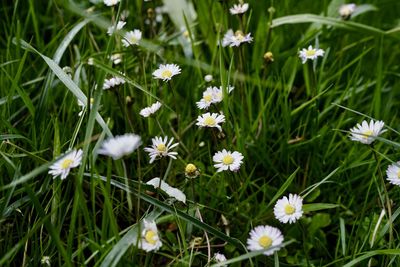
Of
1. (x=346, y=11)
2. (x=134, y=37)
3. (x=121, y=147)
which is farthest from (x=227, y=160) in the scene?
(x=346, y=11)

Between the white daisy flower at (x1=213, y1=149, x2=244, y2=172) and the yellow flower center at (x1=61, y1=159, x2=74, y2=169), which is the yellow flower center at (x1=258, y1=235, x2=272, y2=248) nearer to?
the white daisy flower at (x1=213, y1=149, x2=244, y2=172)

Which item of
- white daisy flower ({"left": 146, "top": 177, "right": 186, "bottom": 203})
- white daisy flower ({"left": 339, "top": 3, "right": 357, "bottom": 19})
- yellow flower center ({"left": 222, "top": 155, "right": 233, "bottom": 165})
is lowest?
white daisy flower ({"left": 146, "top": 177, "right": 186, "bottom": 203})

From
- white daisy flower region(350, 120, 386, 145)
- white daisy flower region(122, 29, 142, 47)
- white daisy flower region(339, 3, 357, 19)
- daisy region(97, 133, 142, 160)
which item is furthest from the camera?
white daisy flower region(339, 3, 357, 19)

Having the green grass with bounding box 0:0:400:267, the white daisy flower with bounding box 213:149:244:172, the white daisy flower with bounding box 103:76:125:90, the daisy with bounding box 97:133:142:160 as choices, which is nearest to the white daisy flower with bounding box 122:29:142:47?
the green grass with bounding box 0:0:400:267

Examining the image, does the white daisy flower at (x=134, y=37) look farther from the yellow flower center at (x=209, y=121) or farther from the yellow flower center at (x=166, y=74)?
the yellow flower center at (x=209, y=121)

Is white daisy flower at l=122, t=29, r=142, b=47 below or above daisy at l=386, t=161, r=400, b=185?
above
